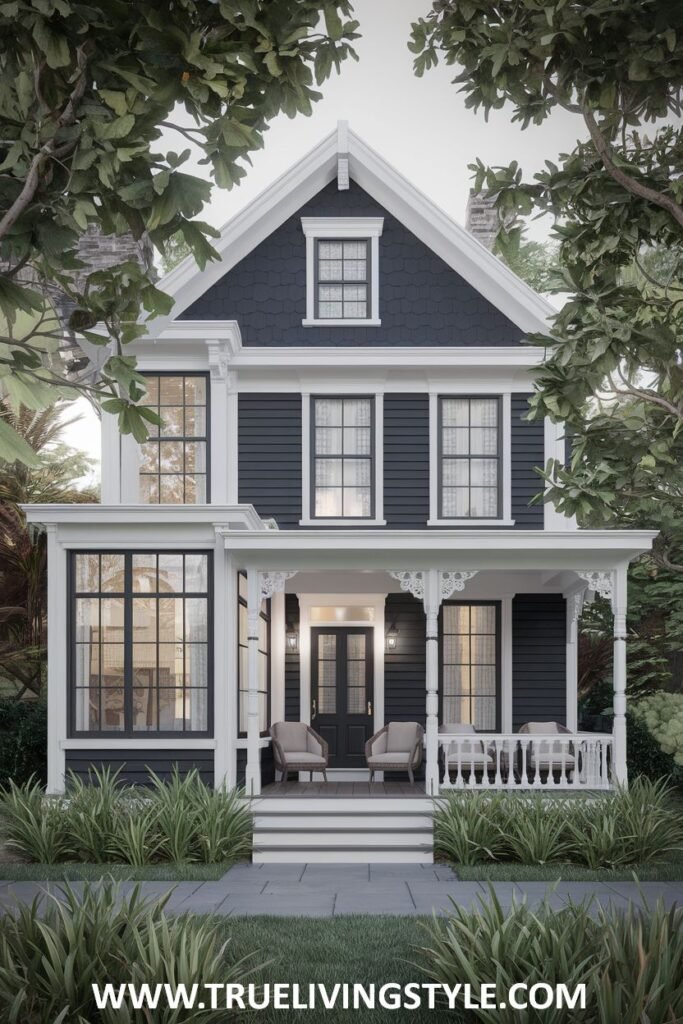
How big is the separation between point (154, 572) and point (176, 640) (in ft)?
2.85

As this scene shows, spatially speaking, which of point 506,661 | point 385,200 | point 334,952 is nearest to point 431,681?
point 506,661

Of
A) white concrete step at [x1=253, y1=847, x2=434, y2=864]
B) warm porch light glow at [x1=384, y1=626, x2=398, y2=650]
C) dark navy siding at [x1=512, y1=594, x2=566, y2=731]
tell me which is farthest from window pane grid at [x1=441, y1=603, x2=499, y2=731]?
white concrete step at [x1=253, y1=847, x2=434, y2=864]

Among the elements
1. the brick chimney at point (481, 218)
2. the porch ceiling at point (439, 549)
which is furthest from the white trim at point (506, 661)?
the brick chimney at point (481, 218)

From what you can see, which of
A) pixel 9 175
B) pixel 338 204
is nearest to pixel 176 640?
pixel 338 204

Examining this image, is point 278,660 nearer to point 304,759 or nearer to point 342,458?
point 304,759

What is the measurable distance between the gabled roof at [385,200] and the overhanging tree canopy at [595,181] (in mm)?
8407

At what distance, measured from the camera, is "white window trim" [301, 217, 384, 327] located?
15750 millimetres

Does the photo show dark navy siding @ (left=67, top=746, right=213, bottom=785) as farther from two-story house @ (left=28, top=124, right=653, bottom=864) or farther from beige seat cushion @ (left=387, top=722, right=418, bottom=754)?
beige seat cushion @ (left=387, top=722, right=418, bottom=754)

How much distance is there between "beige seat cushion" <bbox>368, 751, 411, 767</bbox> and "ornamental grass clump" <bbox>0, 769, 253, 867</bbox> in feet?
11.2

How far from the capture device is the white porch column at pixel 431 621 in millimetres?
12820

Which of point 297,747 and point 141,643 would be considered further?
point 297,747

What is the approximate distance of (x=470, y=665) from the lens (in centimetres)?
1612

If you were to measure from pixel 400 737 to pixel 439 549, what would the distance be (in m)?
3.35

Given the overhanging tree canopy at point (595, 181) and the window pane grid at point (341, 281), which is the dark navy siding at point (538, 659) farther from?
the overhanging tree canopy at point (595, 181)
